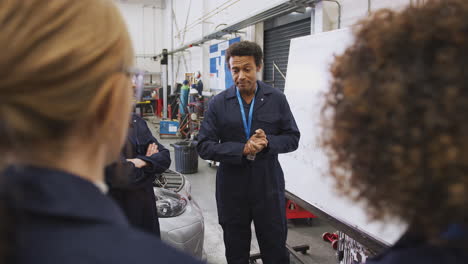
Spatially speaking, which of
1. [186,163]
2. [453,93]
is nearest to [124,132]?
[453,93]

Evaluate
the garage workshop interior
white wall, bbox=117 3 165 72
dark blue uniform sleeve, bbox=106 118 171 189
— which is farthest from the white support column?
white wall, bbox=117 3 165 72

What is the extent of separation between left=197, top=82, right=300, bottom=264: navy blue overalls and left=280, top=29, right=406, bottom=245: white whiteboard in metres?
0.30

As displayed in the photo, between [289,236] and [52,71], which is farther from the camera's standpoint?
[289,236]

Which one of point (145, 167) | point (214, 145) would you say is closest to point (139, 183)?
point (145, 167)

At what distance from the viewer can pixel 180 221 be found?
255 cm

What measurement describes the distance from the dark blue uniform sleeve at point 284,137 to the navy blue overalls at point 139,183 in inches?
25.2

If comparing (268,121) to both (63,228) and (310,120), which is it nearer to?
(310,120)

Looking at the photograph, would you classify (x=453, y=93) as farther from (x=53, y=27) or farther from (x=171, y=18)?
(x=171, y=18)

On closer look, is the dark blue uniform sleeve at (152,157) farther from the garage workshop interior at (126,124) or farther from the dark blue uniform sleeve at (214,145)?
the garage workshop interior at (126,124)

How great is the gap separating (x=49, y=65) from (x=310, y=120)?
241 cm

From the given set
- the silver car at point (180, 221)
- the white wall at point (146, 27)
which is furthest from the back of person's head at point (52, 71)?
the white wall at point (146, 27)

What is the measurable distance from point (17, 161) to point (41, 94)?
0.11m

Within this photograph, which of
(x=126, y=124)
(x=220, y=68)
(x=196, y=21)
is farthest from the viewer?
(x=196, y=21)

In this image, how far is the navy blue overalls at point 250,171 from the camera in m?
2.20
